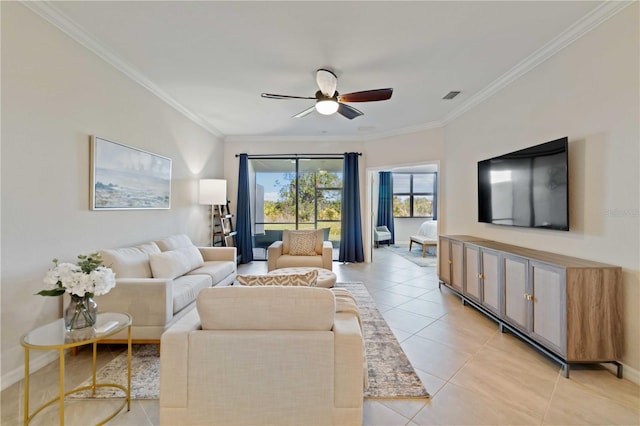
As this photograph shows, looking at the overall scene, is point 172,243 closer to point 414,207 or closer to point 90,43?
point 90,43

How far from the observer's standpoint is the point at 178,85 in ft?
11.3

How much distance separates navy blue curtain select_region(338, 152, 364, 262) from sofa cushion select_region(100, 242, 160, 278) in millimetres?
3793

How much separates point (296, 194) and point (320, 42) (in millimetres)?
3898

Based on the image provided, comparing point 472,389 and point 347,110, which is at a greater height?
point 347,110

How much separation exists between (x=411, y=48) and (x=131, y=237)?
364 cm

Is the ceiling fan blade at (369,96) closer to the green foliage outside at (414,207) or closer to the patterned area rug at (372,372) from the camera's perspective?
the patterned area rug at (372,372)

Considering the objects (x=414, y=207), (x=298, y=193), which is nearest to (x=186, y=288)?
(x=298, y=193)

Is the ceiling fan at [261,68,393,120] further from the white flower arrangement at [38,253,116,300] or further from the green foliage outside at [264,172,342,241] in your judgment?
the green foliage outside at [264,172,342,241]

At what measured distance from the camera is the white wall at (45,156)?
190 centimetres

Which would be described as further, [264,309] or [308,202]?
[308,202]

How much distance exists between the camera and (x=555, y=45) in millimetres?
2500

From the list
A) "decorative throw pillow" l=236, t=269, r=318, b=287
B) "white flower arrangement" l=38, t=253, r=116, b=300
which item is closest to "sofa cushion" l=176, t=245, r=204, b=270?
"white flower arrangement" l=38, t=253, r=116, b=300

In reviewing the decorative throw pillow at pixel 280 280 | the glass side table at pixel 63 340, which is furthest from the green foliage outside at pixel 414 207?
the glass side table at pixel 63 340

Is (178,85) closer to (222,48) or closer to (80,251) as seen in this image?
(222,48)
